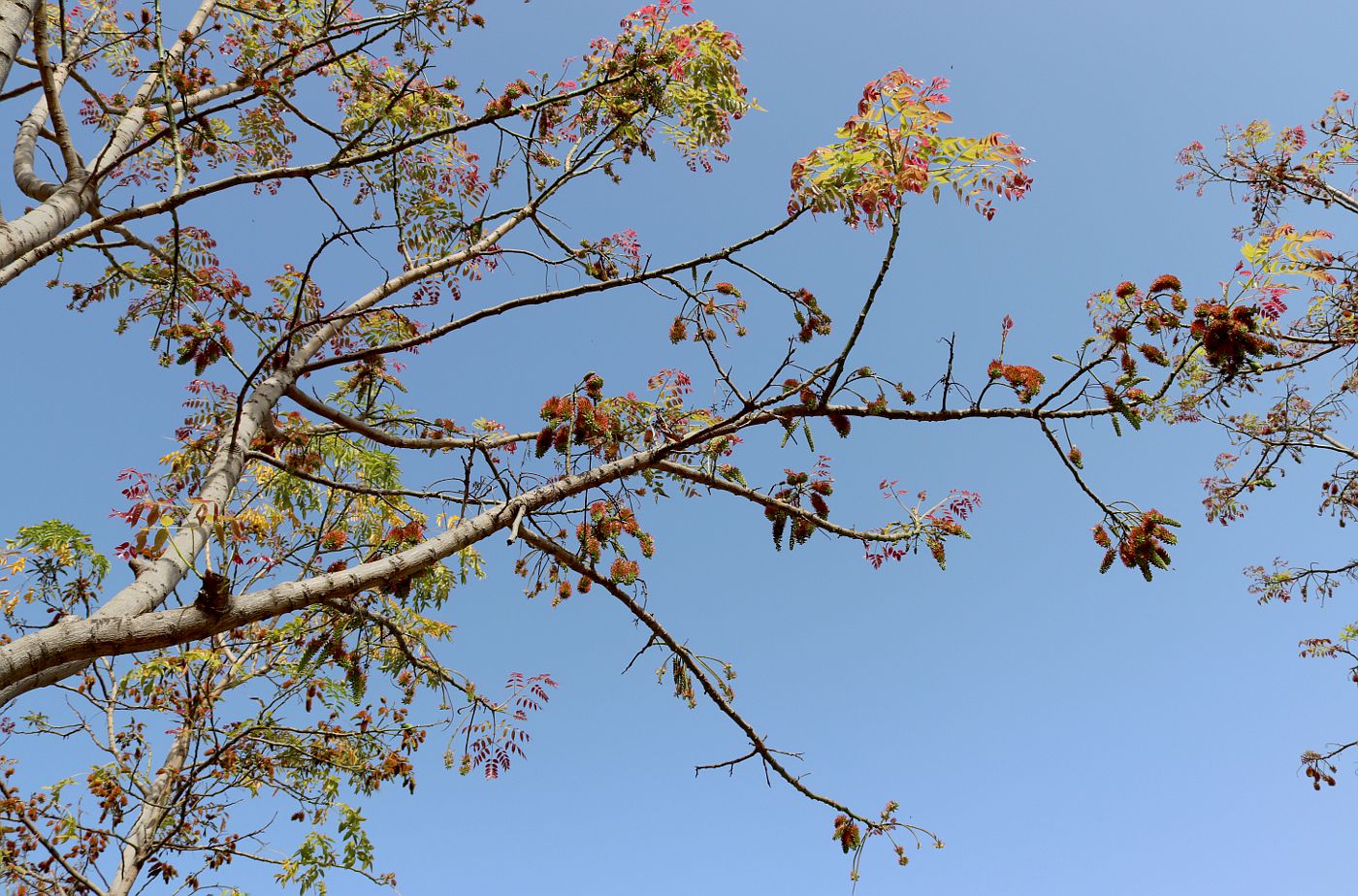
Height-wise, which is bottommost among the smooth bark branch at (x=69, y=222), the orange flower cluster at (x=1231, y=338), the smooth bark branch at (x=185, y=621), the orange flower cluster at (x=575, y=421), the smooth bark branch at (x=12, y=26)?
the smooth bark branch at (x=185, y=621)

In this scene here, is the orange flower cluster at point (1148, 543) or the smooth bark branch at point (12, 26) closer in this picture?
the orange flower cluster at point (1148, 543)

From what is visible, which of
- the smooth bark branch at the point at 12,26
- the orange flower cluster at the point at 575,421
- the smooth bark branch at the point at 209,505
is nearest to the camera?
the smooth bark branch at the point at 209,505

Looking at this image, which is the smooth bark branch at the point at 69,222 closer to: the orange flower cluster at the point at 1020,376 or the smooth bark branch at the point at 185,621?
the smooth bark branch at the point at 185,621

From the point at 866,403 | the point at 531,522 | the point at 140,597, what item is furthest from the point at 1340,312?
the point at 140,597

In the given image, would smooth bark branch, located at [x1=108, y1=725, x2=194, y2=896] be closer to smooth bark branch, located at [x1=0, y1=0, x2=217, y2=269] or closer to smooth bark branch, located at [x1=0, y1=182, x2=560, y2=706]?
smooth bark branch, located at [x1=0, y1=182, x2=560, y2=706]

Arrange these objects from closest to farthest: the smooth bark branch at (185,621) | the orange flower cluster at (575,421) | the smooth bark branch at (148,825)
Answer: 1. the smooth bark branch at (185,621)
2. the orange flower cluster at (575,421)
3. the smooth bark branch at (148,825)

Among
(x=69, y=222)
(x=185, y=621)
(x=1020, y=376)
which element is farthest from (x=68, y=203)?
(x=1020, y=376)

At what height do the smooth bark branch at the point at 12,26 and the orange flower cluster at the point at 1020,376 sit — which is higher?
the smooth bark branch at the point at 12,26

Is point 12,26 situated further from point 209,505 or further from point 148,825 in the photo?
point 148,825

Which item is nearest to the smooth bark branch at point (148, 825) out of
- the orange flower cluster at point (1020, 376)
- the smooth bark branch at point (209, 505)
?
the smooth bark branch at point (209, 505)

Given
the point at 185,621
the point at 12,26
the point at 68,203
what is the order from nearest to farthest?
the point at 185,621, the point at 12,26, the point at 68,203

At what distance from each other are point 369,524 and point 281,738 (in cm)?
201

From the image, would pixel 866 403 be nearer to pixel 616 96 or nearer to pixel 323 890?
pixel 616 96

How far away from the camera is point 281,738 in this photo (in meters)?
6.82
